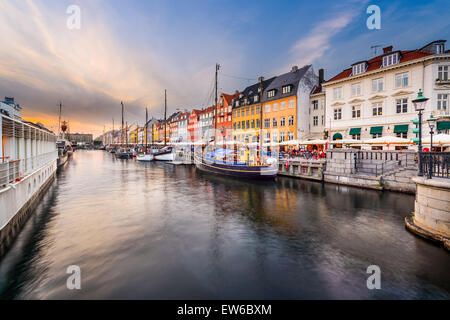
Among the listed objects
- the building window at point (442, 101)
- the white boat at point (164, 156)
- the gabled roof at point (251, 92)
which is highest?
the gabled roof at point (251, 92)

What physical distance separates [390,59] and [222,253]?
113ft

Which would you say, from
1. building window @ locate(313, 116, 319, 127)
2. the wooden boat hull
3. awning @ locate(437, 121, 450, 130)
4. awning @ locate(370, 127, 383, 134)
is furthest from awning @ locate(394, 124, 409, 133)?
the wooden boat hull

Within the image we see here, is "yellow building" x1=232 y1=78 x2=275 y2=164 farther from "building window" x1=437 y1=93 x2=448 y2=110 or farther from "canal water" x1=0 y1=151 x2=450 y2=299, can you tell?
"canal water" x1=0 y1=151 x2=450 y2=299

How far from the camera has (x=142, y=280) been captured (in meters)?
6.30

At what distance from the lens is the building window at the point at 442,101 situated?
2439cm

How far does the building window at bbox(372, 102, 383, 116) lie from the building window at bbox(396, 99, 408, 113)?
1.86 metres

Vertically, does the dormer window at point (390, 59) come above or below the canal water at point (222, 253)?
above

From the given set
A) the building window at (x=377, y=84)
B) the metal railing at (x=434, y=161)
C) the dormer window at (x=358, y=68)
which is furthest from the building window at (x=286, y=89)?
the metal railing at (x=434, y=161)

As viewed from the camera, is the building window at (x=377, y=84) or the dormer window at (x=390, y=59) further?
the building window at (x=377, y=84)

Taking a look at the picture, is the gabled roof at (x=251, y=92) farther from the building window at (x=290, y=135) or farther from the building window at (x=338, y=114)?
the building window at (x=338, y=114)

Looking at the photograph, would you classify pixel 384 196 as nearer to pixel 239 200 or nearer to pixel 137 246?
pixel 239 200

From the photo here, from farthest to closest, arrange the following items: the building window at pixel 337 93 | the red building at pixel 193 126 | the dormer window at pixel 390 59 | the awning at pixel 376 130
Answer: the red building at pixel 193 126 → the building window at pixel 337 93 → the awning at pixel 376 130 → the dormer window at pixel 390 59
